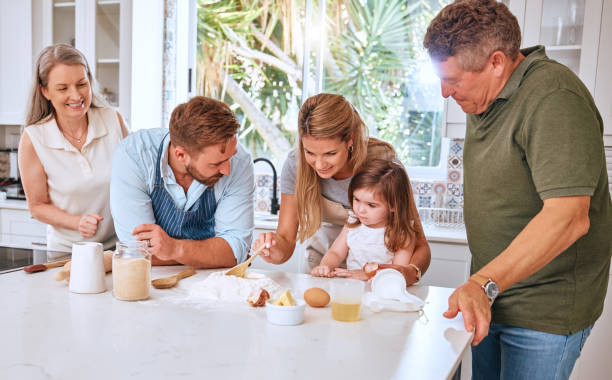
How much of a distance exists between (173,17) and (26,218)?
70.7 inches

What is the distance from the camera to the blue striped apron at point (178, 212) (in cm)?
184

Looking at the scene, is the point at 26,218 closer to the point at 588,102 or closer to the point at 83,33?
the point at 83,33

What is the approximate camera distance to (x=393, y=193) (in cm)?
198

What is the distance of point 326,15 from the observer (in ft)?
13.0

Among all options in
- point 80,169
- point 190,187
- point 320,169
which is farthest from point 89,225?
point 320,169

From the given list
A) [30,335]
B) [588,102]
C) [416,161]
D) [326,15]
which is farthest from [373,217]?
[326,15]

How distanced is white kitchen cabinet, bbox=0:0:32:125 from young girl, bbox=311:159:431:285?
293 cm

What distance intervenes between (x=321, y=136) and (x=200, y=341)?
904 millimetres

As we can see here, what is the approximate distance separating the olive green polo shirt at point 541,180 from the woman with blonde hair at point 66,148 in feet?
5.06

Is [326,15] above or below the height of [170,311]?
above

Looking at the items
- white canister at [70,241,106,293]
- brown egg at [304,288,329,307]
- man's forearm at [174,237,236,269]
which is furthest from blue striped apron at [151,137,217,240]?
brown egg at [304,288,329,307]

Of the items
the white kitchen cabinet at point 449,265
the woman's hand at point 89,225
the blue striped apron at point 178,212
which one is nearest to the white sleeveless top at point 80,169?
the woman's hand at point 89,225

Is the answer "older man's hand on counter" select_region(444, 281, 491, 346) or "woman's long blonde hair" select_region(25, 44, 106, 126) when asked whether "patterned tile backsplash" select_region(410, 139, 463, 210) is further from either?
"older man's hand on counter" select_region(444, 281, 491, 346)

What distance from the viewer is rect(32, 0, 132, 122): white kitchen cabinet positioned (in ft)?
12.5
